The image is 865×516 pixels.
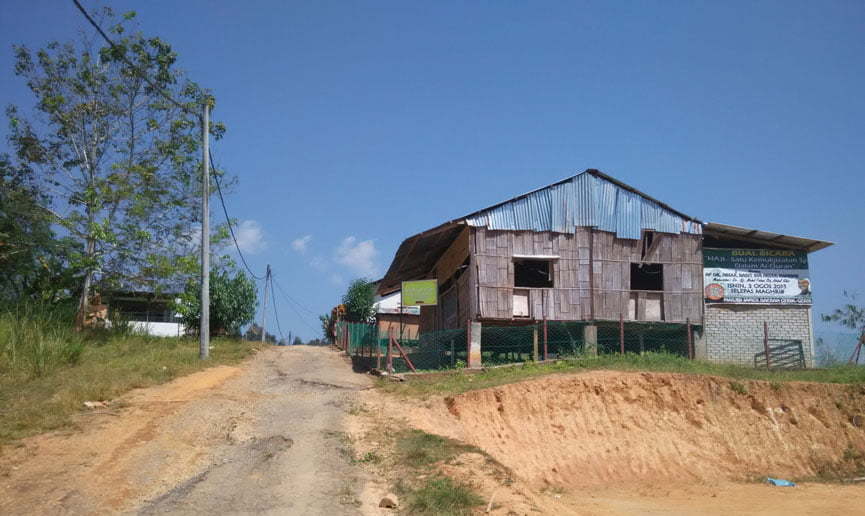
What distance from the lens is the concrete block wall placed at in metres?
23.8

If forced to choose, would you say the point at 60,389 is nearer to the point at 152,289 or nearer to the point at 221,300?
the point at 152,289

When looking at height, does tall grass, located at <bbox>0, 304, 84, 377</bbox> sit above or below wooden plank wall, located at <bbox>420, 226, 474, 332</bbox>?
below

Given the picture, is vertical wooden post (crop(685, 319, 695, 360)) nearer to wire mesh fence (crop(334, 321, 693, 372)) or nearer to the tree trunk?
wire mesh fence (crop(334, 321, 693, 372))

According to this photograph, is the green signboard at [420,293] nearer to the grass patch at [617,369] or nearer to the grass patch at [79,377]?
the grass patch at [617,369]

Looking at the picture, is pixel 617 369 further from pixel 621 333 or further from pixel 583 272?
pixel 583 272

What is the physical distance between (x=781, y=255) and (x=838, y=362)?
13.7 ft

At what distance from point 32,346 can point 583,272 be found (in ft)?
53.6

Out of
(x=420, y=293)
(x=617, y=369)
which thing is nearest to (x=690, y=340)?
(x=617, y=369)

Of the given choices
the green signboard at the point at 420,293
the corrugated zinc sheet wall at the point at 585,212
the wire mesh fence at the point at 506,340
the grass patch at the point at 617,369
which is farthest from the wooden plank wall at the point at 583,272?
the grass patch at the point at 617,369

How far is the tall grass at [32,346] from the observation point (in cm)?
1648

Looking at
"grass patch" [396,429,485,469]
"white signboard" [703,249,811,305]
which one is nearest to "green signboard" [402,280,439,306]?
"grass patch" [396,429,485,469]

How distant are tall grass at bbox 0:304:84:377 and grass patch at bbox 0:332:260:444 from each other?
34mm

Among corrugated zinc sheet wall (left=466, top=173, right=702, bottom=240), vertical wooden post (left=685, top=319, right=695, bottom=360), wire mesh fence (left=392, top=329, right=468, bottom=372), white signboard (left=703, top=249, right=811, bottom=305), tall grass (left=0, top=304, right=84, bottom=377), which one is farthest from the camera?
white signboard (left=703, top=249, right=811, bottom=305)

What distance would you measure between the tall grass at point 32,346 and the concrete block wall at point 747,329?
1989 centimetres
